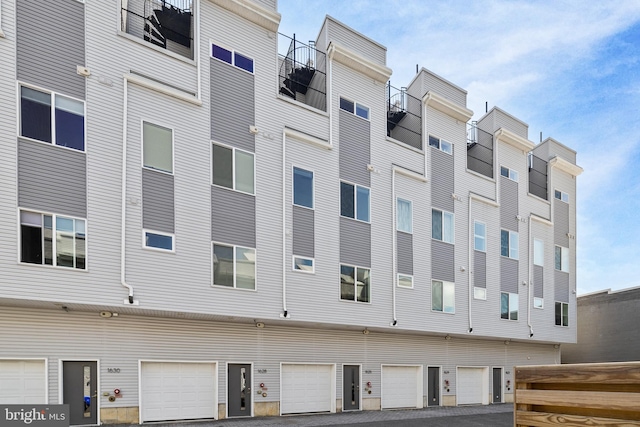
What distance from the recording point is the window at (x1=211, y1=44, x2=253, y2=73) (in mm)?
13766

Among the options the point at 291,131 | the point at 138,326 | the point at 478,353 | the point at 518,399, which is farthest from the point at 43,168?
the point at 478,353

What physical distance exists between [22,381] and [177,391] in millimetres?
3955

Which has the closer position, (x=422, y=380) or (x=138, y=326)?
(x=138, y=326)

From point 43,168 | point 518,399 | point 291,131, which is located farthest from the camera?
point 291,131

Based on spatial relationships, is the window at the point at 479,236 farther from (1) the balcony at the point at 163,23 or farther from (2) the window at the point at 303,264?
(1) the balcony at the point at 163,23

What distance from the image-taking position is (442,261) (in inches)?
741

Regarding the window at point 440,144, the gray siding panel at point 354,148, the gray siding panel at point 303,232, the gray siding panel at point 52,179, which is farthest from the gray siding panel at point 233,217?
the window at point 440,144

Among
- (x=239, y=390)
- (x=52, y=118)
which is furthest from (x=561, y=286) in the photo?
(x=52, y=118)

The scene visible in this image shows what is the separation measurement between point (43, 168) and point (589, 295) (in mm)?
31196

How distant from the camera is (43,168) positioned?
1073 cm

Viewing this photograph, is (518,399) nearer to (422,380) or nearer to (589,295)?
(422,380)

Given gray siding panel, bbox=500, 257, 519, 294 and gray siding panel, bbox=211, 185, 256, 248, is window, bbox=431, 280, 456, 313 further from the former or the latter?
gray siding panel, bbox=211, 185, 256, 248

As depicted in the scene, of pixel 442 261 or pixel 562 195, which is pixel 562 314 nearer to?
pixel 562 195

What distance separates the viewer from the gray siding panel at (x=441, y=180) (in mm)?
19000
